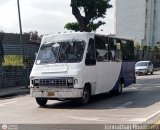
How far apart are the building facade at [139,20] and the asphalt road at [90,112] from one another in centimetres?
7393

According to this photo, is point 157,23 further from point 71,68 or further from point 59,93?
point 59,93

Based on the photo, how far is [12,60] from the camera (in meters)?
30.6

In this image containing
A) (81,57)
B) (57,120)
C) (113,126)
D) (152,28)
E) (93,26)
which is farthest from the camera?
(152,28)

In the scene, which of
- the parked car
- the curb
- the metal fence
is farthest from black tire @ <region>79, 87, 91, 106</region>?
the parked car

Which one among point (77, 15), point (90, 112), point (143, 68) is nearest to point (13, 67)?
point (77, 15)

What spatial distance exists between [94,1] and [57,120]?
1001 inches

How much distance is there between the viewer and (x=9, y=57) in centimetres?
3056

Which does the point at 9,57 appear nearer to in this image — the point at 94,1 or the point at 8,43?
the point at 8,43

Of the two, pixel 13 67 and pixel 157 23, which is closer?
pixel 13 67

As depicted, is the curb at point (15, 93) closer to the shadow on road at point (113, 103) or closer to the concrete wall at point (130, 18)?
the shadow on road at point (113, 103)

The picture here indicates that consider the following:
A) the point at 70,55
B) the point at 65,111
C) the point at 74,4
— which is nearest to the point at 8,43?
the point at 74,4

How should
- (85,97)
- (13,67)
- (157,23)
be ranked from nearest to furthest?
(85,97) < (13,67) < (157,23)

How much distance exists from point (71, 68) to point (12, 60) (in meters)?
14.4

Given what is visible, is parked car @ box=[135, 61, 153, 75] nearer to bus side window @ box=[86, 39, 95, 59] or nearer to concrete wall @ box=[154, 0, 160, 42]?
bus side window @ box=[86, 39, 95, 59]
